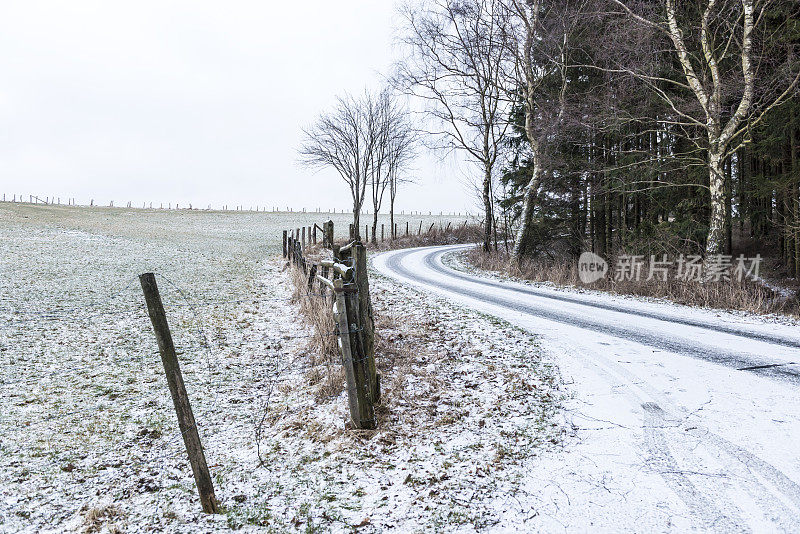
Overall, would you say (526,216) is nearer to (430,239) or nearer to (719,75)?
(719,75)

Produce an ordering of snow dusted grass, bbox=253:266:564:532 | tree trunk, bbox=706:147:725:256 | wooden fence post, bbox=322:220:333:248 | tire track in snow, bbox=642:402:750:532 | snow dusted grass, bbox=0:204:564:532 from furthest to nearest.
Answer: wooden fence post, bbox=322:220:333:248, tree trunk, bbox=706:147:725:256, snow dusted grass, bbox=0:204:564:532, snow dusted grass, bbox=253:266:564:532, tire track in snow, bbox=642:402:750:532

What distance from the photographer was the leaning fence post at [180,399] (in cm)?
373

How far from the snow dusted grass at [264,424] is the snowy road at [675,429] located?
1.43 ft

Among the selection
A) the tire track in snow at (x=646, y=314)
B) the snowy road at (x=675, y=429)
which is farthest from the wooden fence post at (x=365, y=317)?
the tire track in snow at (x=646, y=314)

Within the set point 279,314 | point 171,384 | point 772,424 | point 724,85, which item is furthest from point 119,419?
point 724,85

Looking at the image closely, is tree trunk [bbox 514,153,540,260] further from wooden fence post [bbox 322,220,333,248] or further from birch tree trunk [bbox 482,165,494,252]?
wooden fence post [bbox 322,220,333,248]

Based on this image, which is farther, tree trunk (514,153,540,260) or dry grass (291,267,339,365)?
tree trunk (514,153,540,260)

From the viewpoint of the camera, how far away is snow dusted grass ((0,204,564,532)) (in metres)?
3.83

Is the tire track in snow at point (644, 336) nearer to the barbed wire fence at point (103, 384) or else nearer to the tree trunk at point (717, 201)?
the tree trunk at point (717, 201)

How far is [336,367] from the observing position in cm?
694

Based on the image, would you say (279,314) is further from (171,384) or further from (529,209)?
(529,209)

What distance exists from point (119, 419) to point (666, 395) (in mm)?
7091

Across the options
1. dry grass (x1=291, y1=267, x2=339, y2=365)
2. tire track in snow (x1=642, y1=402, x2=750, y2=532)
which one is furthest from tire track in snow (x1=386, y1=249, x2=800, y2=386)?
dry grass (x1=291, y1=267, x2=339, y2=365)

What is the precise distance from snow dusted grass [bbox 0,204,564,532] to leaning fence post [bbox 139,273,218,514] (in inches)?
7.6
